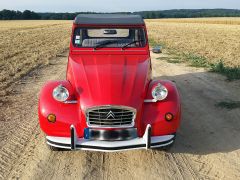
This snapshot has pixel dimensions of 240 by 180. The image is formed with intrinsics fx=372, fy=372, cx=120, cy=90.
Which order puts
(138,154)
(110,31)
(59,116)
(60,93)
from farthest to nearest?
(110,31), (138,154), (60,93), (59,116)

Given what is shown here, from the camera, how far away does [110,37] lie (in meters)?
6.99

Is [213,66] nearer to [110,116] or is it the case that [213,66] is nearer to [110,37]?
[110,37]

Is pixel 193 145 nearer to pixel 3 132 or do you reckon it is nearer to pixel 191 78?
pixel 3 132

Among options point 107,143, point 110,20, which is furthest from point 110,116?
point 110,20

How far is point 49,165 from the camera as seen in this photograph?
210 inches

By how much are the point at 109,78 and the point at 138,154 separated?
4.17ft

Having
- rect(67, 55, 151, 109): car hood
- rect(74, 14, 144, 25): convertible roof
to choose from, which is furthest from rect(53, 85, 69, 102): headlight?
rect(74, 14, 144, 25): convertible roof

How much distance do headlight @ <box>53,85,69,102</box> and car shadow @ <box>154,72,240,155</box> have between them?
1908 mm

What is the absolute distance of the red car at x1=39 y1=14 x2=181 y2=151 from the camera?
16.7 feet

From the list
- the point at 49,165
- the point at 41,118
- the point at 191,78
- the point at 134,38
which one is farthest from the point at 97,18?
the point at 191,78

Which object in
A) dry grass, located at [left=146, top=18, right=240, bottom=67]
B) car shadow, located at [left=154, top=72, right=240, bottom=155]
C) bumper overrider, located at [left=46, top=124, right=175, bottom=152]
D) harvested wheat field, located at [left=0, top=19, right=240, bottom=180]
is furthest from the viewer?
dry grass, located at [left=146, top=18, right=240, bottom=67]

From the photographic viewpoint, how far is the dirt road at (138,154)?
5109 mm

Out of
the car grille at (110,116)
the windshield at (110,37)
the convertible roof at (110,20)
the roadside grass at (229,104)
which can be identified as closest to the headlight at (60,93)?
the car grille at (110,116)

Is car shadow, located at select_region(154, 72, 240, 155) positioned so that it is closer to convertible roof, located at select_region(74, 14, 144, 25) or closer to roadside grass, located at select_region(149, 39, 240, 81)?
roadside grass, located at select_region(149, 39, 240, 81)
